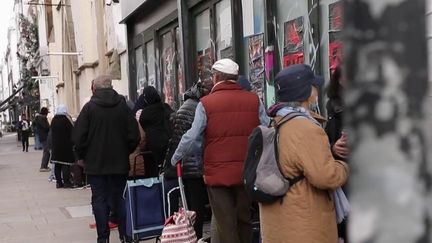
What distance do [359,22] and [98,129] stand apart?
481cm

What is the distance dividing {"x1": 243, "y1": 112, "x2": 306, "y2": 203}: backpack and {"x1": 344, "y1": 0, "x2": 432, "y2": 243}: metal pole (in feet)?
6.08

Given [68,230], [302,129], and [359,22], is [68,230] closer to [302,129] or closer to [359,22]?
[302,129]

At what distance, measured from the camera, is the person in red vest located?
4645 mm

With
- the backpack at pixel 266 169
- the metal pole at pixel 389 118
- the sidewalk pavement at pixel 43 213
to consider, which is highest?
the metal pole at pixel 389 118

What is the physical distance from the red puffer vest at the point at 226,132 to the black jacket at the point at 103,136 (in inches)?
55.6

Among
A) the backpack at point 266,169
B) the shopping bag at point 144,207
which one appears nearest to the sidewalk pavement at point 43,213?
the shopping bag at point 144,207

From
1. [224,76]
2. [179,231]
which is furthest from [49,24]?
[179,231]

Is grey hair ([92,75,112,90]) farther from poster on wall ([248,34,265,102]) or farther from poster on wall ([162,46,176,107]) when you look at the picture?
poster on wall ([162,46,176,107])

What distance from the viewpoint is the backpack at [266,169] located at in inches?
121

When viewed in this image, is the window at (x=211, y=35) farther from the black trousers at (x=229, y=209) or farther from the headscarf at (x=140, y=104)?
the black trousers at (x=229, y=209)

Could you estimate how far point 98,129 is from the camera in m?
5.77

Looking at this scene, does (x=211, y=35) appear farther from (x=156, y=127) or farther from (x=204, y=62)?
(x=156, y=127)

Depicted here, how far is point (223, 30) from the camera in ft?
28.0

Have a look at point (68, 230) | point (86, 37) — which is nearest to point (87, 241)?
point (68, 230)
